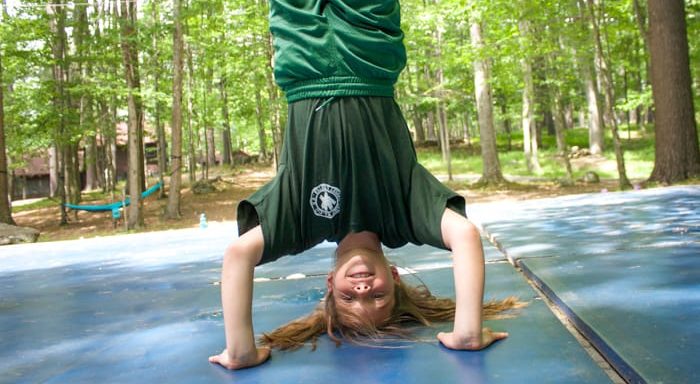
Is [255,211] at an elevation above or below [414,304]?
above

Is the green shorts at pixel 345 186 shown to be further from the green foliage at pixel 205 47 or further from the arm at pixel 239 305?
the green foliage at pixel 205 47

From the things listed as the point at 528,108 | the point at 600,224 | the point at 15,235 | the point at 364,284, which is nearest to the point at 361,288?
the point at 364,284

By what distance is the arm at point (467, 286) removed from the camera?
152 centimetres

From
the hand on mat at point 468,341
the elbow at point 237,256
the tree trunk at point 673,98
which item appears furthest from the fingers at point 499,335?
the tree trunk at point 673,98

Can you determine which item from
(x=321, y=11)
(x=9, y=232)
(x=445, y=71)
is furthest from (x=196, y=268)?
(x=445, y=71)

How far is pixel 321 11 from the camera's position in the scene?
173 centimetres

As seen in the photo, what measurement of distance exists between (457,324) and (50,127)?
13.6m

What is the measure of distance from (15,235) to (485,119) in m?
10.2

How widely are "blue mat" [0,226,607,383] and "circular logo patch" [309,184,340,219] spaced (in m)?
0.38

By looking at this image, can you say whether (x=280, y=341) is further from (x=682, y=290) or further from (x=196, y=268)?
(x=196, y=268)

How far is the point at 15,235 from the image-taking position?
28.0 ft

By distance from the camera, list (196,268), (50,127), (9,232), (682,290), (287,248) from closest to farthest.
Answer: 1. (287,248)
2. (682,290)
3. (196,268)
4. (9,232)
5. (50,127)

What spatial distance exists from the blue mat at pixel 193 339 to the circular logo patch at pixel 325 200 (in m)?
0.38

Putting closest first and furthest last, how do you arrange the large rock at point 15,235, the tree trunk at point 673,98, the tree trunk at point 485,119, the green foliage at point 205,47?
the large rock at point 15,235, the tree trunk at point 673,98, the green foliage at point 205,47, the tree trunk at point 485,119
